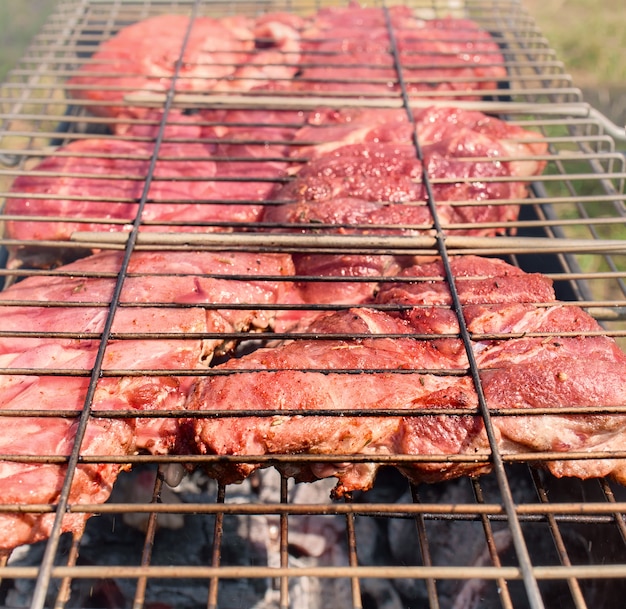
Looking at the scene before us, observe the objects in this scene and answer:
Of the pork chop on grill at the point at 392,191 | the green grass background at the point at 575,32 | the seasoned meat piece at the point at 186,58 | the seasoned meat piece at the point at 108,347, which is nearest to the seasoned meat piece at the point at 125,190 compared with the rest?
the pork chop on grill at the point at 392,191

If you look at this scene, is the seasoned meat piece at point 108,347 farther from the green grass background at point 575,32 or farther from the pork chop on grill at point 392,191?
the green grass background at point 575,32

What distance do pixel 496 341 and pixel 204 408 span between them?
1296 millimetres

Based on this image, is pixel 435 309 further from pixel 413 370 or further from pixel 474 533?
pixel 474 533

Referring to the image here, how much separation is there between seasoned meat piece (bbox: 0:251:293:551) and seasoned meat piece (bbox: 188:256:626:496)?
0.22m

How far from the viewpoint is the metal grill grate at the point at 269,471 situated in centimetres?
193

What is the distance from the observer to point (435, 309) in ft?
8.62

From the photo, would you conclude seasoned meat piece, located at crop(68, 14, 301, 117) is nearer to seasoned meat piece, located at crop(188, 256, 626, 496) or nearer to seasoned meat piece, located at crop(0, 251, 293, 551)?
seasoned meat piece, located at crop(0, 251, 293, 551)

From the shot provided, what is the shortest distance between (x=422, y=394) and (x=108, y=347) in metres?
1.35

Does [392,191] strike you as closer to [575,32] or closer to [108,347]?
[108,347]

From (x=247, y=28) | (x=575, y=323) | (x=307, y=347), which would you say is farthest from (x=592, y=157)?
(x=247, y=28)

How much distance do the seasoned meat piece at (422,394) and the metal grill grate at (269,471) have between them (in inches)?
2.9

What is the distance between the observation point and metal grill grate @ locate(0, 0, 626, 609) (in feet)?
6.34

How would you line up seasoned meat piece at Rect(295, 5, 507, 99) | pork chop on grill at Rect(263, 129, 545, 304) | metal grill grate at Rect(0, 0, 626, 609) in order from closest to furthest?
metal grill grate at Rect(0, 0, 626, 609) → pork chop on grill at Rect(263, 129, 545, 304) → seasoned meat piece at Rect(295, 5, 507, 99)

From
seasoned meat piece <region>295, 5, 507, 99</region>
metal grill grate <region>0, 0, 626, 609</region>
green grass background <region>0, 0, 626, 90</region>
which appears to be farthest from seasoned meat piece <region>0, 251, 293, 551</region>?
green grass background <region>0, 0, 626, 90</region>
